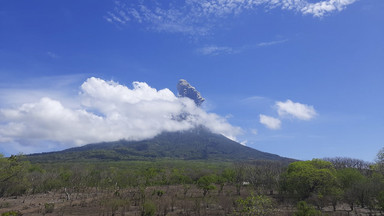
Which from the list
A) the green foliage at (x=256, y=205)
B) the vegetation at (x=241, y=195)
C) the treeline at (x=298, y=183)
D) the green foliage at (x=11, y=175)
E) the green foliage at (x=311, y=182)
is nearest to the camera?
the green foliage at (x=256, y=205)

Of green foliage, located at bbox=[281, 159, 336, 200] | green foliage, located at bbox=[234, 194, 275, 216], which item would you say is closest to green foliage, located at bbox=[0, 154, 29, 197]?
green foliage, located at bbox=[234, 194, 275, 216]

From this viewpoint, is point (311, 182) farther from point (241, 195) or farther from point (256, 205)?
point (256, 205)

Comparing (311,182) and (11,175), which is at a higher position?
(311,182)

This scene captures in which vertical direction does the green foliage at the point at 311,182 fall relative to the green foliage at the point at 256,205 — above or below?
above

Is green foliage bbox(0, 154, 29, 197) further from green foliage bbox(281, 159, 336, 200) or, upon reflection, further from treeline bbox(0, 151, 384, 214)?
green foliage bbox(281, 159, 336, 200)

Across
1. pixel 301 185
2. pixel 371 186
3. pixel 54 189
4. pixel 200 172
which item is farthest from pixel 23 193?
pixel 371 186

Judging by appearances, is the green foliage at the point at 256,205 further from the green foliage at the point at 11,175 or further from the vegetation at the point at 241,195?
the green foliage at the point at 11,175

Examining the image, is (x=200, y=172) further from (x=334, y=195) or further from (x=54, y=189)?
(x=334, y=195)

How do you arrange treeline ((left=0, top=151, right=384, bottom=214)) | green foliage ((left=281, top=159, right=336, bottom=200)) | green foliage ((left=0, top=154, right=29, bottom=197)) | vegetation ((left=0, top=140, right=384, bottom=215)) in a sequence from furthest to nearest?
green foliage ((left=0, top=154, right=29, bottom=197)) < green foliage ((left=281, top=159, right=336, bottom=200)) < treeline ((left=0, top=151, right=384, bottom=214)) < vegetation ((left=0, top=140, right=384, bottom=215))

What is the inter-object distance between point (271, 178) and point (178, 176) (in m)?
24.6

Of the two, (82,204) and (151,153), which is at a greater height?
(151,153)

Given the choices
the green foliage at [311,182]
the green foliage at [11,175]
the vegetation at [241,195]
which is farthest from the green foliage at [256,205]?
the green foliage at [11,175]

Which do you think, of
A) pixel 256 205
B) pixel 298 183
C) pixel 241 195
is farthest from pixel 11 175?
pixel 298 183

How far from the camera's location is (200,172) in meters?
71.7
